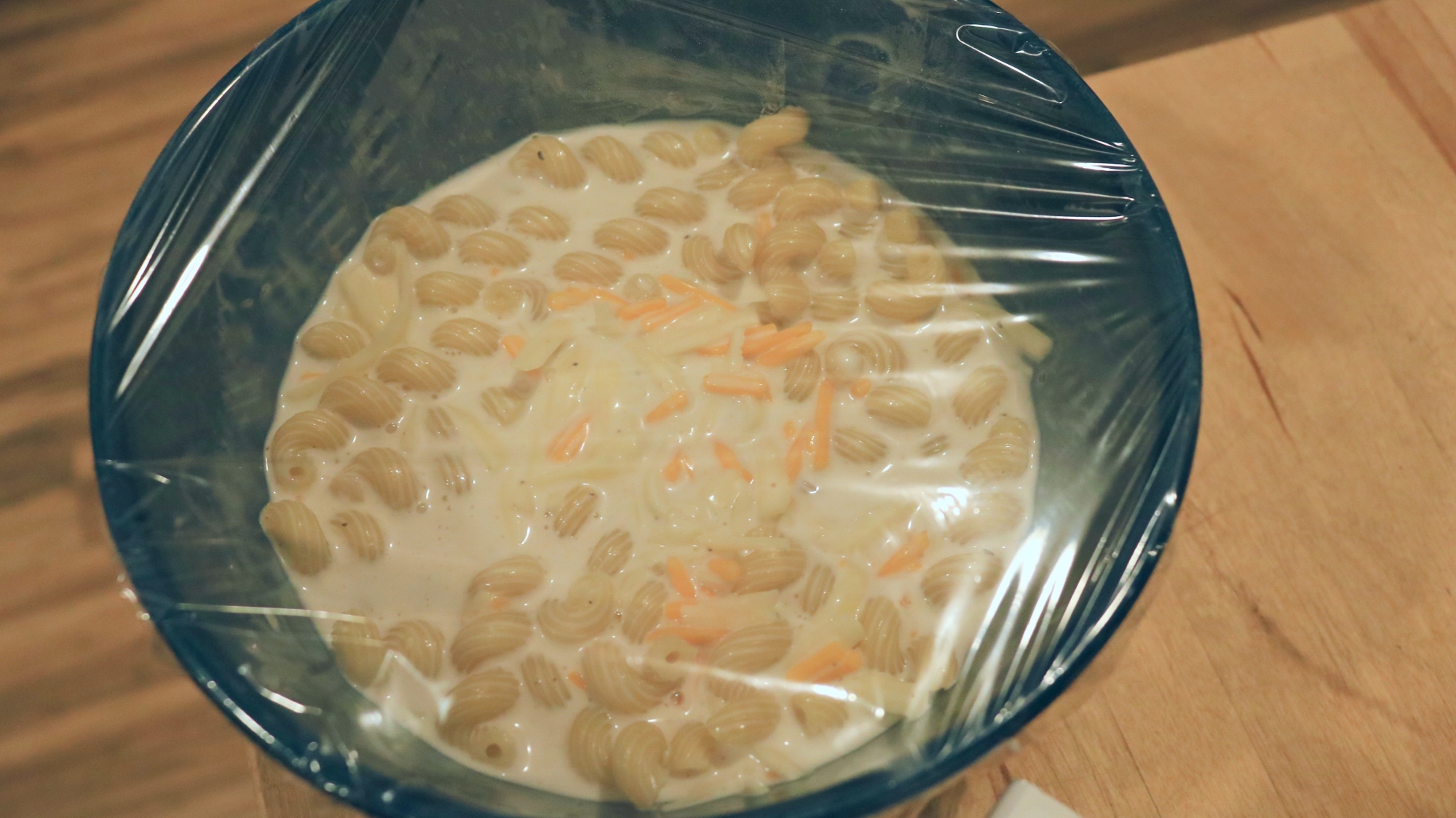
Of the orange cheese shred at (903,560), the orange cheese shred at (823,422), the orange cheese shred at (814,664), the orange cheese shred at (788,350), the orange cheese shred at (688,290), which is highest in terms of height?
the orange cheese shred at (688,290)

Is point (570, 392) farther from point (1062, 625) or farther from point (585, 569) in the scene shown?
point (1062, 625)

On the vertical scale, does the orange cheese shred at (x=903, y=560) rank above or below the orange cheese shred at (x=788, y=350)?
below

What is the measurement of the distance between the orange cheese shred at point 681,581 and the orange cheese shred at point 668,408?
10 cm

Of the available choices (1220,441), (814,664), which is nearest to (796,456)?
(814,664)

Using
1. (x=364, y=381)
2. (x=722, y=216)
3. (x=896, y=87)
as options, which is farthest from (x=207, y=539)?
(x=896, y=87)

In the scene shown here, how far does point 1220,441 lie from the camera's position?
678 millimetres

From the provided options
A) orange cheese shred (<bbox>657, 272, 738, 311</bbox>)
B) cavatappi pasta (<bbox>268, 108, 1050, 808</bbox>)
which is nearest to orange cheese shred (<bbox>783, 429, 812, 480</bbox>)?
cavatappi pasta (<bbox>268, 108, 1050, 808</bbox>)

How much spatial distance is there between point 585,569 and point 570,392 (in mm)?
115

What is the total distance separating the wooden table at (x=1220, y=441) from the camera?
0.59 m

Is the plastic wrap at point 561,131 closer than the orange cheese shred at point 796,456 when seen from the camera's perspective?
Yes

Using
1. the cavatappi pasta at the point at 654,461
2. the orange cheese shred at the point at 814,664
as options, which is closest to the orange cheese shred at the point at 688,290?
the cavatappi pasta at the point at 654,461

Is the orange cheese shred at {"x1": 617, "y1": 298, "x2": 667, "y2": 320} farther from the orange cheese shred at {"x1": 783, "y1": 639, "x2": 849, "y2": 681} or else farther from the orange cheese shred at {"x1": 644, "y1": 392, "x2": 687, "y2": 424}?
the orange cheese shred at {"x1": 783, "y1": 639, "x2": 849, "y2": 681}

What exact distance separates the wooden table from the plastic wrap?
0.08 metres

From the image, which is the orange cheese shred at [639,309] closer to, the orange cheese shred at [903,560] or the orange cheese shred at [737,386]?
the orange cheese shred at [737,386]
